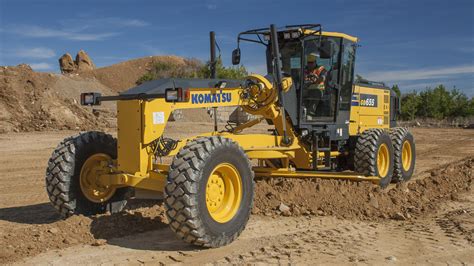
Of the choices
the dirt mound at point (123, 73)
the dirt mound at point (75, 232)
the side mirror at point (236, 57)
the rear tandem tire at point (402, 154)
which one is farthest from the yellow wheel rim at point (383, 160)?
the dirt mound at point (123, 73)

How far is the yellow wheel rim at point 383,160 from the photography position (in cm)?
943

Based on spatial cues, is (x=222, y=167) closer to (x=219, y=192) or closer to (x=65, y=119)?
(x=219, y=192)

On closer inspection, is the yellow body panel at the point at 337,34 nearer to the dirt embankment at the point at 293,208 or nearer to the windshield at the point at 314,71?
the windshield at the point at 314,71

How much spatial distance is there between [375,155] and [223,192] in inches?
163

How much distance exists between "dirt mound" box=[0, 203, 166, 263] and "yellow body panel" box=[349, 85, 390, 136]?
474 centimetres

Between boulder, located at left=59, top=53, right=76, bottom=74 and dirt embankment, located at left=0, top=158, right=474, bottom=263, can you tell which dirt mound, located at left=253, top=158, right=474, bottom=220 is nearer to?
dirt embankment, located at left=0, top=158, right=474, bottom=263

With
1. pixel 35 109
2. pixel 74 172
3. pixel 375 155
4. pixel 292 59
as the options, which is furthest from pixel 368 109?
pixel 35 109

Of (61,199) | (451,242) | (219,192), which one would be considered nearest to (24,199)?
(61,199)

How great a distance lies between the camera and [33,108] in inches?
959

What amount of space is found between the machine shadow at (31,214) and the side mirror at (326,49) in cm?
483

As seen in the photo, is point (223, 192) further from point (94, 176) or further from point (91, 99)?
point (91, 99)

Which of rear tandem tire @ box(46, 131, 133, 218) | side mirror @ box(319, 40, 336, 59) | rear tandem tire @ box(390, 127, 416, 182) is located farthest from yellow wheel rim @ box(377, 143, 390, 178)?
rear tandem tire @ box(46, 131, 133, 218)

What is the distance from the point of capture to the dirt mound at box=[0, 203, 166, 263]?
5121 mm

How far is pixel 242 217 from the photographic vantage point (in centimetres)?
557
